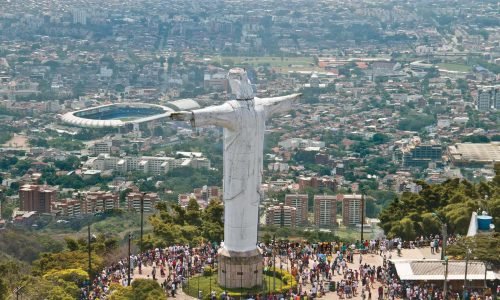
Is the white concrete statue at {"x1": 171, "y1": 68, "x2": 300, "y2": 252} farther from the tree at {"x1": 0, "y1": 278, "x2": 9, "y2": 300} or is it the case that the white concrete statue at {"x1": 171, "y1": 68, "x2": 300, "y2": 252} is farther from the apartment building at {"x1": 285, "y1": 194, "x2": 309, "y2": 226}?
the apartment building at {"x1": 285, "y1": 194, "x2": 309, "y2": 226}

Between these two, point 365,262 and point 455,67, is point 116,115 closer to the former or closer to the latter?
point 455,67

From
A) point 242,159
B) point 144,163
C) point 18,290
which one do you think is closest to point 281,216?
point 144,163

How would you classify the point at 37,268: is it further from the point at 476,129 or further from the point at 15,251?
the point at 476,129

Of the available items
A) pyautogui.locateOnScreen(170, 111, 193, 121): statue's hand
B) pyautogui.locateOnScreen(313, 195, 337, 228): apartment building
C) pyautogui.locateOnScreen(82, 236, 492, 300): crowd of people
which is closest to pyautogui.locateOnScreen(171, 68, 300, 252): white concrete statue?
pyautogui.locateOnScreen(82, 236, 492, 300): crowd of people

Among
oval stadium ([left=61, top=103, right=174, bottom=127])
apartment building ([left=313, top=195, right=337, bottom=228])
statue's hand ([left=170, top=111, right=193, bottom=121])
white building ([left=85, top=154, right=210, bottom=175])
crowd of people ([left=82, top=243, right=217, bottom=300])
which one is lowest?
oval stadium ([left=61, top=103, right=174, bottom=127])

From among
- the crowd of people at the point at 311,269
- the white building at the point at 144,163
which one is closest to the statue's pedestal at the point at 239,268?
the crowd of people at the point at 311,269
